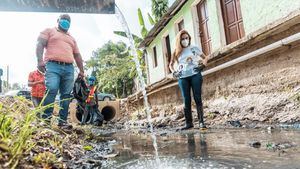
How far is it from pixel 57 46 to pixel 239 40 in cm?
330

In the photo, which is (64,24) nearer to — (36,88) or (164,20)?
(36,88)

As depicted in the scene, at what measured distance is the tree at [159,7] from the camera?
19844 millimetres

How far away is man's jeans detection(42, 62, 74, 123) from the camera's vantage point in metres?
3.51

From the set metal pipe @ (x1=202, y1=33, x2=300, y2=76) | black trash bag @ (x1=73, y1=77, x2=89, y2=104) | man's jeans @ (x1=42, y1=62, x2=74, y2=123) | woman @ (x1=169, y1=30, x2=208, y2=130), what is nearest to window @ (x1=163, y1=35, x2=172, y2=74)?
black trash bag @ (x1=73, y1=77, x2=89, y2=104)

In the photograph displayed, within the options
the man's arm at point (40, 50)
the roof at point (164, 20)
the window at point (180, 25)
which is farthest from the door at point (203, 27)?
the man's arm at point (40, 50)

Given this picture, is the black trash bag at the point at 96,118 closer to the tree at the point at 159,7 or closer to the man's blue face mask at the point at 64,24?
the man's blue face mask at the point at 64,24

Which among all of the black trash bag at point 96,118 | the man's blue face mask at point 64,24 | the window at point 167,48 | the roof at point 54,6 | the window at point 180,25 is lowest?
the black trash bag at point 96,118

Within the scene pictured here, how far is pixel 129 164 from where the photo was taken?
1.91m

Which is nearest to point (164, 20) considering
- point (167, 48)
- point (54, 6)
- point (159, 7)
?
point (167, 48)

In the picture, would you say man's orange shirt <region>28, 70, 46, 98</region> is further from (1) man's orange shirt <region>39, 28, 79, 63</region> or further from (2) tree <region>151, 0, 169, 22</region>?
(2) tree <region>151, 0, 169, 22</region>

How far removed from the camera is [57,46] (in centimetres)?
371

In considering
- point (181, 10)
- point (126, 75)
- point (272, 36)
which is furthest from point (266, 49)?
point (126, 75)

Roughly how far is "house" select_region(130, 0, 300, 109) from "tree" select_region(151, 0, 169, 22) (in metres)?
9.50

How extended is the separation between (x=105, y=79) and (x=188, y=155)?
→ 2892 centimetres
